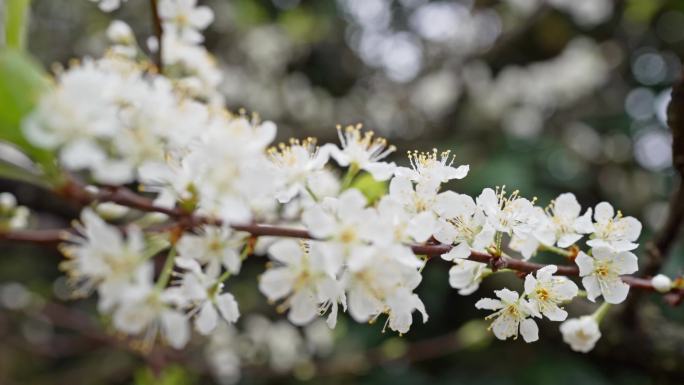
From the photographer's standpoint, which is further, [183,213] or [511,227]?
[511,227]

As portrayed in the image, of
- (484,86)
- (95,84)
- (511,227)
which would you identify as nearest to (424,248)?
(511,227)

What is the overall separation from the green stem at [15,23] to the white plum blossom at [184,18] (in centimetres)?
47

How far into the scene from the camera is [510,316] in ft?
3.37

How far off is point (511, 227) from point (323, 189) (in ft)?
0.98

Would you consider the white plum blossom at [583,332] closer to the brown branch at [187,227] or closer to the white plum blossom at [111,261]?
the brown branch at [187,227]

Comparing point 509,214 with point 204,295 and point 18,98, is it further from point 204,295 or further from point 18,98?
point 18,98

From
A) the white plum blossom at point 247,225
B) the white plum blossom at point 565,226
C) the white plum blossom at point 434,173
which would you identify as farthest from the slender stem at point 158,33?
the white plum blossom at point 565,226

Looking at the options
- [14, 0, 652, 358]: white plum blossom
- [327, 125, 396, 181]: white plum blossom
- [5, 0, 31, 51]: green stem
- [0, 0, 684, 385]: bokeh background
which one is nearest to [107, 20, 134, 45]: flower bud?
[14, 0, 652, 358]: white plum blossom

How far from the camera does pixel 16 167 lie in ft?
2.57

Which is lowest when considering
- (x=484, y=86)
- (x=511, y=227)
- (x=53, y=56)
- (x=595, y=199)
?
(x=511, y=227)

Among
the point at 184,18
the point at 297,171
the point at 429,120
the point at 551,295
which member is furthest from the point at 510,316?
the point at 429,120

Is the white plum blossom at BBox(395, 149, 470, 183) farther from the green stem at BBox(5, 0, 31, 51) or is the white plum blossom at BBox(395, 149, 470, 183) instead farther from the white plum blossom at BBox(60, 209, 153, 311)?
the green stem at BBox(5, 0, 31, 51)

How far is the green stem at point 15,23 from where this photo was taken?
0.86 meters

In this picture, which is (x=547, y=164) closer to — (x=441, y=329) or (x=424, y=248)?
(x=441, y=329)
